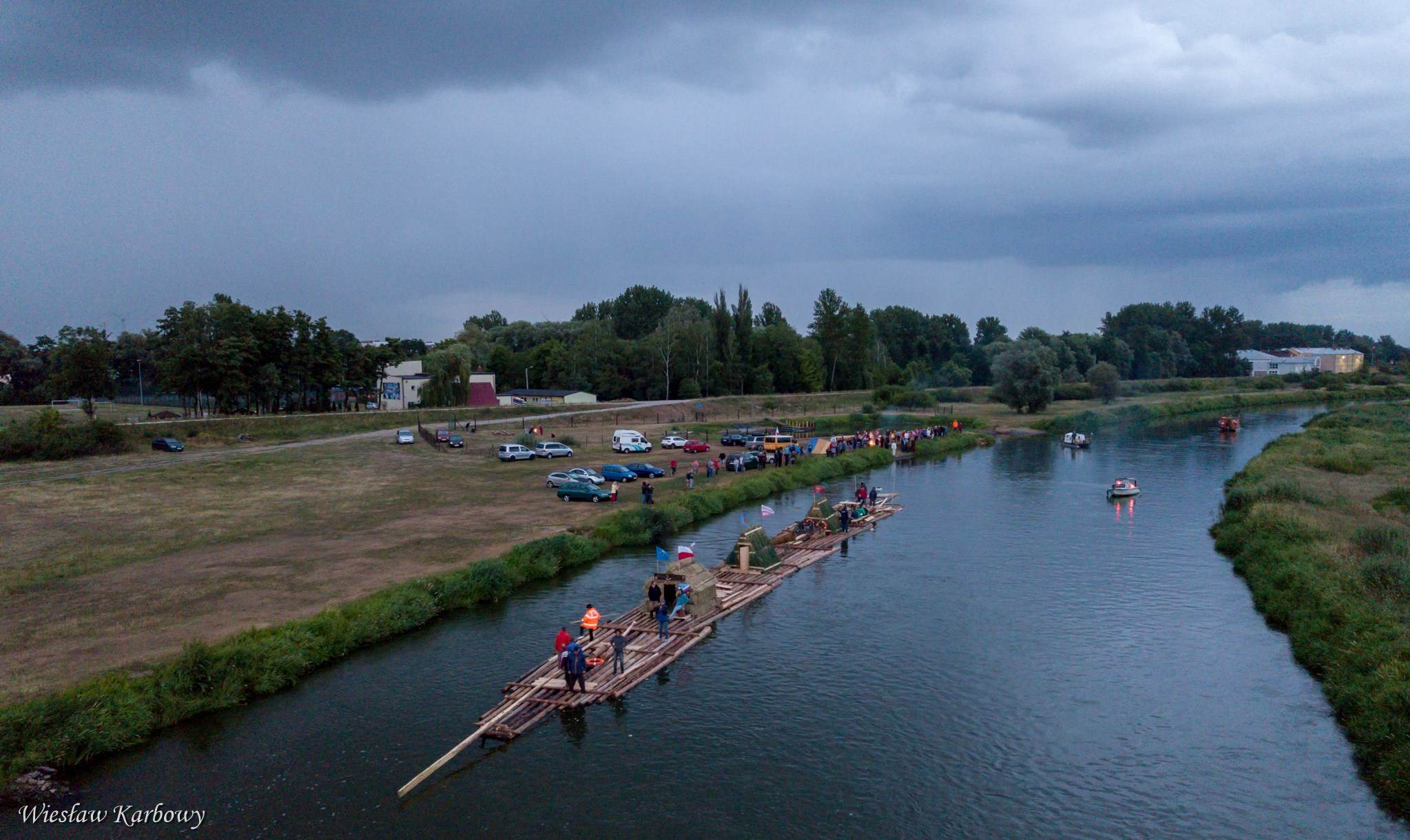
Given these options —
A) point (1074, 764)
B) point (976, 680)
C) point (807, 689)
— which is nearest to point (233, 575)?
point (807, 689)

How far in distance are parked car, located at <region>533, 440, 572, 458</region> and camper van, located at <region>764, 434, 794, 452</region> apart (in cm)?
1744

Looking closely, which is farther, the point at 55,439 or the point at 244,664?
the point at 55,439

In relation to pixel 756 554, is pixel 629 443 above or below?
above

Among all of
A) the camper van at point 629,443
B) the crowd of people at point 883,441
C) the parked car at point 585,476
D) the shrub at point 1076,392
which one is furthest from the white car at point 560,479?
the shrub at point 1076,392

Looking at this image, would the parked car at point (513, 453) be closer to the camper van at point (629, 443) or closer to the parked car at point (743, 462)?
the camper van at point (629, 443)

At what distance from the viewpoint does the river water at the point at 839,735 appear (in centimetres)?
1975

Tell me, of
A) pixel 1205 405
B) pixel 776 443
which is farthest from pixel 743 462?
pixel 1205 405

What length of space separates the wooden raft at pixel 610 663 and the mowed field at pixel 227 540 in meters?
10.3

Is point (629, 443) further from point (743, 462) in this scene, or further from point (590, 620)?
point (590, 620)

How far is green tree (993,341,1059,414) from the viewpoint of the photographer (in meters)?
124

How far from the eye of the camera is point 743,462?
70.0 metres

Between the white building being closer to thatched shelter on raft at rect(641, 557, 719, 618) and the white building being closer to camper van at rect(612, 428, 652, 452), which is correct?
camper van at rect(612, 428, 652, 452)

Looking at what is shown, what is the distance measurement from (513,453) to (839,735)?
52.3 meters

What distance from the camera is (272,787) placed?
20.5 m
